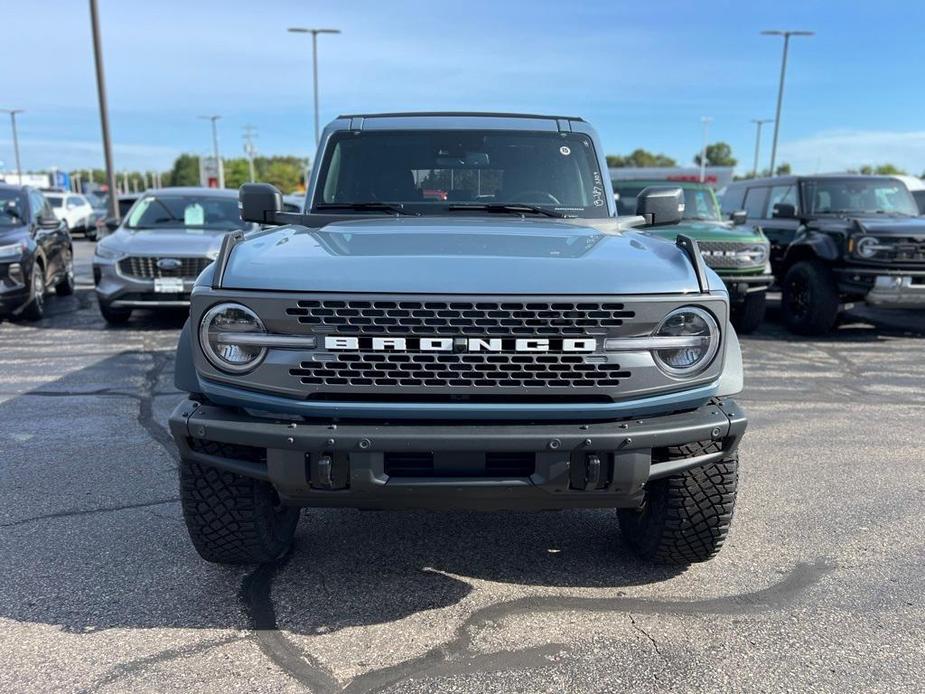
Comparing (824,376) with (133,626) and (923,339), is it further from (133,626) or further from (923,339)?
(133,626)

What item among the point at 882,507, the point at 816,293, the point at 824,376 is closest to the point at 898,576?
the point at 882,507

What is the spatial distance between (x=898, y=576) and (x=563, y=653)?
1577 millimetres

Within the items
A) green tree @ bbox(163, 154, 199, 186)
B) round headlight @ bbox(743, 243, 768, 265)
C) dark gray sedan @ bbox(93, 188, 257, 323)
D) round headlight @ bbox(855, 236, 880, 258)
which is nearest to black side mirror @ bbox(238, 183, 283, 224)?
dark gray sedan @ bbox(93, 188, 257, 323)

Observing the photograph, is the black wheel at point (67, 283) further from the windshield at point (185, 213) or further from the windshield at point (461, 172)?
the windshield at point (461, 172)

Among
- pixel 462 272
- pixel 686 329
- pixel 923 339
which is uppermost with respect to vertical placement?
pixel 462 272

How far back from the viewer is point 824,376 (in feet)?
24.4

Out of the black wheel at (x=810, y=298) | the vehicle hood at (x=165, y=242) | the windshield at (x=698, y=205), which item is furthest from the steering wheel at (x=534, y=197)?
the black wheel at (x=810, y=298)

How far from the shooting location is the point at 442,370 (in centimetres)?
266

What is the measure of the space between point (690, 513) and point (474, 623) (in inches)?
36.2

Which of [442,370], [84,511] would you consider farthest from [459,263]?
[84,511]

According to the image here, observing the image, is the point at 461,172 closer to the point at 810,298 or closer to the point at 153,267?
the point at 153,267

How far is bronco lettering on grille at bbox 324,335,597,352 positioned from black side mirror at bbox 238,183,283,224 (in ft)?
5.87

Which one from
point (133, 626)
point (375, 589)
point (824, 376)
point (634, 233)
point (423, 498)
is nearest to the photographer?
point (423, 498)

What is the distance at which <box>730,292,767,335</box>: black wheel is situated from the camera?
31.1 ft
